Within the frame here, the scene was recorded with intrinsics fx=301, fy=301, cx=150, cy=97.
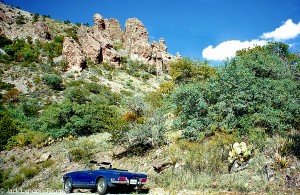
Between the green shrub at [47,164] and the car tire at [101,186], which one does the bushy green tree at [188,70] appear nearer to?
the green shrub at [47,164]

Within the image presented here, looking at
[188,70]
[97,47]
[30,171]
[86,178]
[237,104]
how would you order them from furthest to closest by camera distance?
[97,47]
[188,70]
[30,171]
[237,104]
[86,178]

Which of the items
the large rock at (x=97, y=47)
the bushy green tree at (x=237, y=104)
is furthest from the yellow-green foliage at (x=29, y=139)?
the large rock at (x=97, y=47)

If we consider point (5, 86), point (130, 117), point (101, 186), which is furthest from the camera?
point (5, 86)

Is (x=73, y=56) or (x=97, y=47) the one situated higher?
(x=97, y=47)

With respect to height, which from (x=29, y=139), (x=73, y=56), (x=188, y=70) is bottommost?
(x=29, y=139)

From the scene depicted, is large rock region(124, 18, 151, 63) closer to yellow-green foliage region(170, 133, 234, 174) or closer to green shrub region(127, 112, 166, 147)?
green shrub region(127, 112, 166, 147)

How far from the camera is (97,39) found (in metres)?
66.6

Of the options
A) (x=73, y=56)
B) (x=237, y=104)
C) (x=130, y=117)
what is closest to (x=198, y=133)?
(x=237, y=104)

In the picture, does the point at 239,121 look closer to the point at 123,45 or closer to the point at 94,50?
the point at 94,50

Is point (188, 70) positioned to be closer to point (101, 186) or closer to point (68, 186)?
point (68, 186)

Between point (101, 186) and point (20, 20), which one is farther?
point (20, 20)

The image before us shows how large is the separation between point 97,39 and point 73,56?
10.9 metres

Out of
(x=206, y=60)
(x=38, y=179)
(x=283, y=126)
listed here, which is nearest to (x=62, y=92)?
(x=206, y=60)

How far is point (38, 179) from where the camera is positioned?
18312 mm
